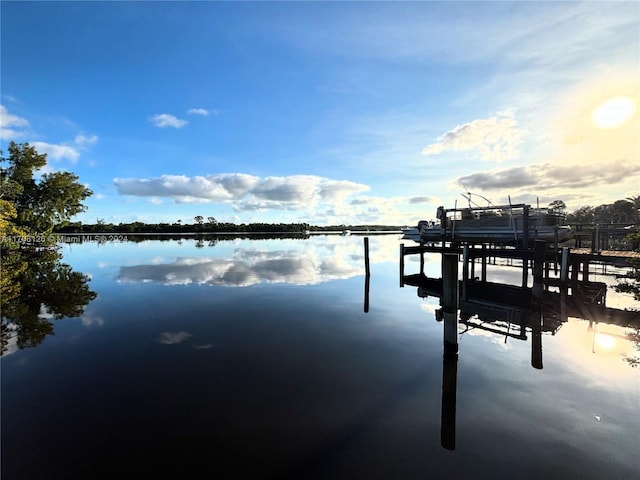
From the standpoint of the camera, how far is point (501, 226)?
65.3 ft

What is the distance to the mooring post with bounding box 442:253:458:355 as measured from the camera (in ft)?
30.0

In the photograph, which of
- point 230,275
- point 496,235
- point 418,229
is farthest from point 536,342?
point 230,275

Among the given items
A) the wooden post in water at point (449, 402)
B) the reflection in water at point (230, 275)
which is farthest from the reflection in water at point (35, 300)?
the wooden post in water at point (449, 402)

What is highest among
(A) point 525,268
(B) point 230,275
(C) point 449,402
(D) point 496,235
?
(D) point 496,235

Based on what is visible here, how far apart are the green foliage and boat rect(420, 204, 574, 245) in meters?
48.7

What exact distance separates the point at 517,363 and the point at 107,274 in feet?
91.1

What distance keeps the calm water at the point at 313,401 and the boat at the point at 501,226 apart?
23.5 ft

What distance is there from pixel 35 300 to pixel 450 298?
19.2 metres

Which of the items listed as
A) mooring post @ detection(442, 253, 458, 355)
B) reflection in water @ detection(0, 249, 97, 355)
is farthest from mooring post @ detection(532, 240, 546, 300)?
reflection in water @ detection(0, 249, 97, 355)

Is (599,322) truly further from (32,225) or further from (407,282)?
(32,225)

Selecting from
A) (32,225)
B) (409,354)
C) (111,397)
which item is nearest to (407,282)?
(409,354)

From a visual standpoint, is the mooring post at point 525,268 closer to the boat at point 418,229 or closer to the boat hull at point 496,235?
the boat hull at point 496,235

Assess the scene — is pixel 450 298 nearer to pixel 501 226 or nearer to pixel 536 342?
pixel 536 342

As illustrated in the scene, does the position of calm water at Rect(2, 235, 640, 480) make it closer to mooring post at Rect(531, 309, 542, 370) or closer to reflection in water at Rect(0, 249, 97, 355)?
mooring post at Rect(531, 309, 542, 370)
